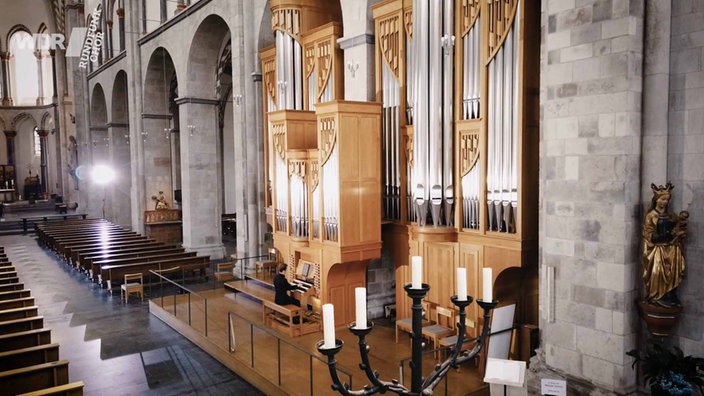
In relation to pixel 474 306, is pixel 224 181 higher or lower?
higher

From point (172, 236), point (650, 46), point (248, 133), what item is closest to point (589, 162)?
point (650, 46)

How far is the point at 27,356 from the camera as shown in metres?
7.87

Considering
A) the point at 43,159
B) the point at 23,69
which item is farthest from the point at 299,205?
the point at 23,69

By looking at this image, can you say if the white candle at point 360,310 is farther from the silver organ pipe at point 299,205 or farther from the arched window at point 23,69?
the arched window at point 23,69

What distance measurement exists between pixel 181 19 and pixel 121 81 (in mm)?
10895

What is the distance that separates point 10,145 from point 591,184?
45323 millimetres

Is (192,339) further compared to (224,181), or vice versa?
(224,181)

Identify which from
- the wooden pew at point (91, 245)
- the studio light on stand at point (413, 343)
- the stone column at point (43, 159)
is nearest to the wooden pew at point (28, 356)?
the studio light on stand at point (413, 343)

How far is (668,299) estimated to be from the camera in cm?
632

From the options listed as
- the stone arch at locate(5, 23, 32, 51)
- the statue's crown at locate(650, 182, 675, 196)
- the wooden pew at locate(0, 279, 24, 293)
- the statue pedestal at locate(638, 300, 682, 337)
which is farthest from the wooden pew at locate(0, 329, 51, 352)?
the stone arch at locate(5, 23, 32, 51)

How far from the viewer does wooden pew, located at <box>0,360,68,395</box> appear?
6820 millimetres

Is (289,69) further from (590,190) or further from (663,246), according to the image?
(663,246)

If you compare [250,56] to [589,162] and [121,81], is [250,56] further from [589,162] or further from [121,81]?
[121,81]

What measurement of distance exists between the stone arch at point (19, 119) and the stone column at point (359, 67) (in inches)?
1545
